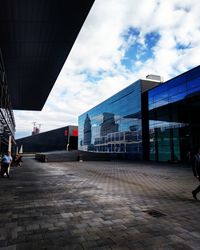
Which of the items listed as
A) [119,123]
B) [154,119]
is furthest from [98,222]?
[119,123]

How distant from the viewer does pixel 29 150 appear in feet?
313

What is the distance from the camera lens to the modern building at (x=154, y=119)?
31.3 m

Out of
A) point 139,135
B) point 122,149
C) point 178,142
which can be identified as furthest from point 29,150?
point 178,142

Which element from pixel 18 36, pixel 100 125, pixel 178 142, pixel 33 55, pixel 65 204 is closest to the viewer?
pixel 65 204

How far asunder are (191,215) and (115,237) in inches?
111

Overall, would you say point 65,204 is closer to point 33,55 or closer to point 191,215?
point 191,215

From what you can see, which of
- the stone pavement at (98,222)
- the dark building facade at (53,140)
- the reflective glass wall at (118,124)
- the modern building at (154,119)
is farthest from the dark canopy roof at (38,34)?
the dark building facade at (53,140)

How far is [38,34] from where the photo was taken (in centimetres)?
1181

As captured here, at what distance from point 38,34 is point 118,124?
42039 mm

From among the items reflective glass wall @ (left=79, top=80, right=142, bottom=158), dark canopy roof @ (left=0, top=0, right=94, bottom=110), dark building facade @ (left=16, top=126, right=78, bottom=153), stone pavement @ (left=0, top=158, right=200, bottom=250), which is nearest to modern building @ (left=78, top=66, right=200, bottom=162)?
reflective glass wall @ (left=79, top=80, right=142, bottom=158)

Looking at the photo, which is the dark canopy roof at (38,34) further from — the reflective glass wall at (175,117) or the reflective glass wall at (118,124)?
the reflective glass wall at (118,124)

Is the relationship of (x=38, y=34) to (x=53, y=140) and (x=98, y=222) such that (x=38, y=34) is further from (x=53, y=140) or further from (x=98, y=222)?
(x=53, y=140)

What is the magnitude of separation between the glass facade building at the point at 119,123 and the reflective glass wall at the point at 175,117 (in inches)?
147

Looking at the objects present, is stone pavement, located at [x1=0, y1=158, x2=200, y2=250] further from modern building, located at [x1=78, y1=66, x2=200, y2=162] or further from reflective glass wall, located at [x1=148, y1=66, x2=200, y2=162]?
modern building, located at [x1=78, y1=66, x2=200, y2=162]
